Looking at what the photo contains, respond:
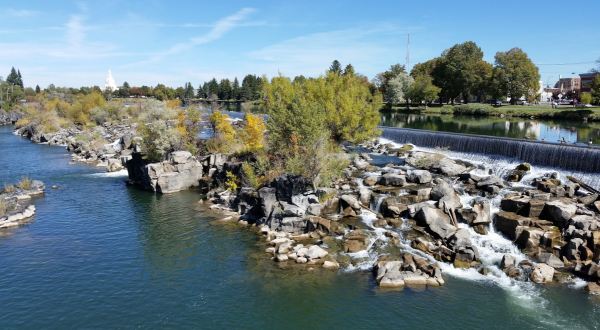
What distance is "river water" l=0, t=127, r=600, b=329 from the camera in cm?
2056

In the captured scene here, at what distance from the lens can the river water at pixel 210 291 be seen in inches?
810

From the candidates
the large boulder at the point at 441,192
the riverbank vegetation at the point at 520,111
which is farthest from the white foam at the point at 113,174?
the riverbank vegetation at the point at 520,111

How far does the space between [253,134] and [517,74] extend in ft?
297

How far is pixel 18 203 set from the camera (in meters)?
38.6

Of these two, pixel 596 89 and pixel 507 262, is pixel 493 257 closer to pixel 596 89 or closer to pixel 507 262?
pixel 507 262

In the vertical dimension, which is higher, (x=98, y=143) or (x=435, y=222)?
(x=98, y=143)

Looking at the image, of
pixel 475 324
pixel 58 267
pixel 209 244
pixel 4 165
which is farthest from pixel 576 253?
pixel 4 165

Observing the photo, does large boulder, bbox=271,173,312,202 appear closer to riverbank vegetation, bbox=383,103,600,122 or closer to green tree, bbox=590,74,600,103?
riverbank vegetation, bbox=383,103,600,122

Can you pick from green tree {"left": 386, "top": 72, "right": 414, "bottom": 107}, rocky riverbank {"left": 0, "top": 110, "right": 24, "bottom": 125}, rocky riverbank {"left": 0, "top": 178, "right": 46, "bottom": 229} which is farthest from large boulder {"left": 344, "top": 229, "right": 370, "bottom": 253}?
rocky riverbank {"left": 0, "top": 110, "right": 24, "bottom": 125}

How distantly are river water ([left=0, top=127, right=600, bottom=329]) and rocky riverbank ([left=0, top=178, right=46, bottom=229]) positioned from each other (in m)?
2.23

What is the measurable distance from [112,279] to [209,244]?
7337mm

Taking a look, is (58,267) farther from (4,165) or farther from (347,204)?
(4,165)

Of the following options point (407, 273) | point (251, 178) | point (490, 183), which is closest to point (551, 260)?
point (407, 273)

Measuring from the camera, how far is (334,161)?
3869 centimetres
